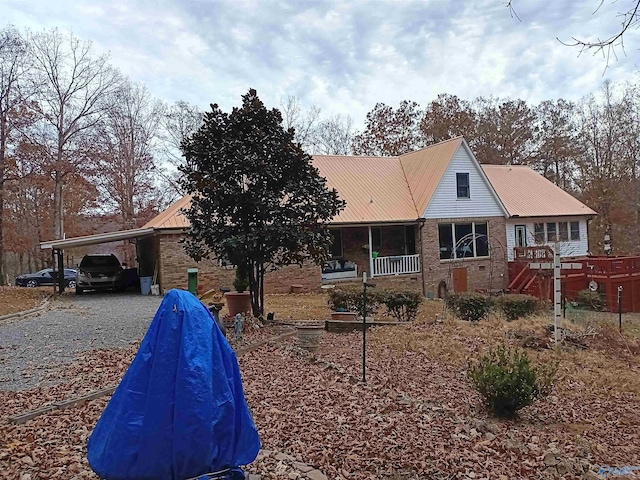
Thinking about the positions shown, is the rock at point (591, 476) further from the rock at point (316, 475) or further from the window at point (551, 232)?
the window at point (551, 232)

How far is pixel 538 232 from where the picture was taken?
2500cm

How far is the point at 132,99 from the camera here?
109ft

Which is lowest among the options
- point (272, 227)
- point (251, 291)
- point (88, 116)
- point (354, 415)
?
point (354, 415)

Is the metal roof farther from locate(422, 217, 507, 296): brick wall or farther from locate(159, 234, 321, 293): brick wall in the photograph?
locate(159, 234, 321, 293): brick wall

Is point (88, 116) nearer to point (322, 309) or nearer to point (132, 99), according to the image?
point (132, 99)

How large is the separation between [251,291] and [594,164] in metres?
30.6

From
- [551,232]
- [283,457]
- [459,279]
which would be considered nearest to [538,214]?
[551,232]

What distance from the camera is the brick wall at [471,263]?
70.6 feet

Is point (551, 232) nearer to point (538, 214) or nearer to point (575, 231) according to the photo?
point (538, 214)

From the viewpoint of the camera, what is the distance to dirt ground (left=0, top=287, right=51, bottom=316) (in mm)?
13766

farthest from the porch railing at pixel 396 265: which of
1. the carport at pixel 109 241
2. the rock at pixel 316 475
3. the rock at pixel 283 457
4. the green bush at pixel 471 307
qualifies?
the rock at pixel 316 475

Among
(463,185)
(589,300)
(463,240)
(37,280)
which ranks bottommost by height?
(589,300)

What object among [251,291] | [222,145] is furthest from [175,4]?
[251,291]

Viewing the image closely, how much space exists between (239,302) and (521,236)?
1753cm
